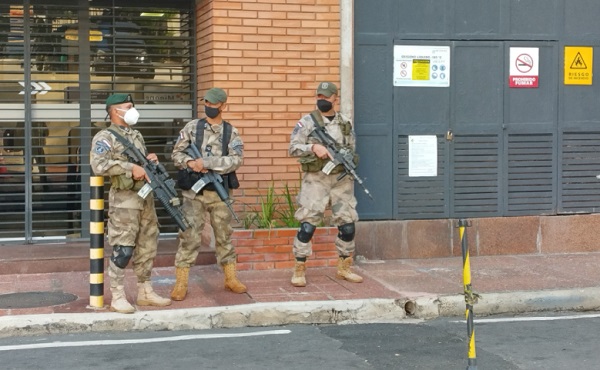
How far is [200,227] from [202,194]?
31 cm

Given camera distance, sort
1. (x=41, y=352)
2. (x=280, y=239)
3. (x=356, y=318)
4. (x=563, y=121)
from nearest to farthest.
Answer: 1. (x=41, y=352)
2. (x=356, y=318)
3. (x=280, y=239)
4. (x=563, y=121)

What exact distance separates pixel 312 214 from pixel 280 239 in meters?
0.95

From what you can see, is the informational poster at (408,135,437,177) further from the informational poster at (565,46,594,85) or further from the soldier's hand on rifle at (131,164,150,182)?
the soldier's hand on rifle at (131,164,150,182)

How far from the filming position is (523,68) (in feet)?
36.2

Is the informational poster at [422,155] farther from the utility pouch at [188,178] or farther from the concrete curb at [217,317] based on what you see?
the utility pouch at [188,178]

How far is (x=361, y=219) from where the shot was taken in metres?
10.6

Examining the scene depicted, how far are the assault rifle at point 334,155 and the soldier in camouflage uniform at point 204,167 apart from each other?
89cm

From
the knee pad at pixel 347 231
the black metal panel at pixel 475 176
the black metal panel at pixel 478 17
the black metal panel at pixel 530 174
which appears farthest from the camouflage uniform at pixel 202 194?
the black metal panel at pixel 530 174

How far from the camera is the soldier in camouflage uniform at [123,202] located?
7.77 meters

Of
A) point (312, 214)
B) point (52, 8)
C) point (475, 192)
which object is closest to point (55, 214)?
point (52, 8)

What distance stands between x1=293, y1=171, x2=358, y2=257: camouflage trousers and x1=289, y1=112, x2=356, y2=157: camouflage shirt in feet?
1.06

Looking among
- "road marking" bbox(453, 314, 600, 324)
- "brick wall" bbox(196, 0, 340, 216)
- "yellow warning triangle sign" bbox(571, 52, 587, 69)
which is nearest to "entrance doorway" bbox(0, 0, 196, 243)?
"brick wall" bbox(196, 0, 340, 216)

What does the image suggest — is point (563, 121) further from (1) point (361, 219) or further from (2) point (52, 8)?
(2) point (52, 8)

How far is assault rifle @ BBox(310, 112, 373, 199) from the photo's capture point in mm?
8875
